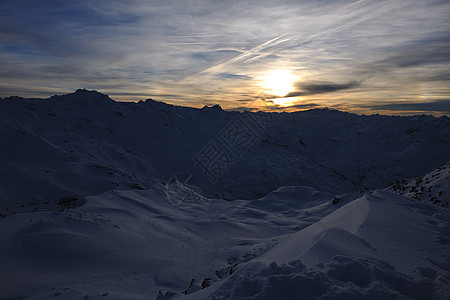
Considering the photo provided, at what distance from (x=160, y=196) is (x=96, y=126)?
13.5 meters

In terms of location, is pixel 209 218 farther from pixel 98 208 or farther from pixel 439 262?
pixel 439 262

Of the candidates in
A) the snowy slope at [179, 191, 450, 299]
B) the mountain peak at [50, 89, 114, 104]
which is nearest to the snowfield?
the snowy slope at [179, 191, 450, 299]

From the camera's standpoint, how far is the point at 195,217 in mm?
10391

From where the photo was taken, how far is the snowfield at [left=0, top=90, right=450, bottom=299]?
3297mm

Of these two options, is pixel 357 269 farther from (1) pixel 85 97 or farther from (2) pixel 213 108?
(2) pixel 213 108

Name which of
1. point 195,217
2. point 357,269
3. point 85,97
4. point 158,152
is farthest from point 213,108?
point 357,269

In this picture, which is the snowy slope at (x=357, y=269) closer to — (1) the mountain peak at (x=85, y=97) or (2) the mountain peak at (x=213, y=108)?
(1) the mountain peak at (x=85, y=97)

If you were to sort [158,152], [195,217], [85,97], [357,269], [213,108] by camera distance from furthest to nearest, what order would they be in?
[213,108] → [85,97] → [158,152] → [195,217] → [357,269]

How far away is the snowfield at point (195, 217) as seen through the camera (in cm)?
330

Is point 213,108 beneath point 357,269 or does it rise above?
above

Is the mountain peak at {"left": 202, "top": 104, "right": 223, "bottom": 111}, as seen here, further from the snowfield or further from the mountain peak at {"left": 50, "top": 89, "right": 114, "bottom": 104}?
the mountain peak at {"left": 50, "top": 89, "right": 114, "bottom": 104}

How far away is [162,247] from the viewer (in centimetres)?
700

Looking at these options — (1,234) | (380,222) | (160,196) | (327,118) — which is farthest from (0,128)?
(327,118)

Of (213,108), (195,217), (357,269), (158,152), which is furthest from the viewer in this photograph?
(213,108)
